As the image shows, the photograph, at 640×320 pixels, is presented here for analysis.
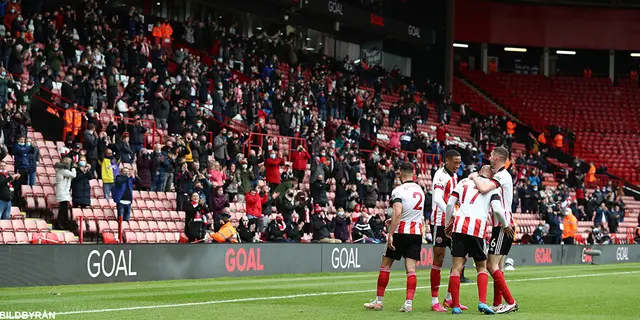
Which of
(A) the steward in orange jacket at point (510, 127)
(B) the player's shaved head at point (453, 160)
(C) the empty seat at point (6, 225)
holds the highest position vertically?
(A) the steward in orange jacket at point (510, 127)

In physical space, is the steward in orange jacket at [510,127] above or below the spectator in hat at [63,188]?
above

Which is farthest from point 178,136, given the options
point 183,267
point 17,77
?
point 183,267

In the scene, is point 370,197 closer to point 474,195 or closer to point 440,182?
point 440,182

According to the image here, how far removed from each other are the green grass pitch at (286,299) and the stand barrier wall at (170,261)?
471 mm

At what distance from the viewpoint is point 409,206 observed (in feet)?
44.0

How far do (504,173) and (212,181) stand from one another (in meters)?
15.1

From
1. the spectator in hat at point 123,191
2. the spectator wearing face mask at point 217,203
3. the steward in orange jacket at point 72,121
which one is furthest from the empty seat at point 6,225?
the spectator wearing face mask at point 217,203

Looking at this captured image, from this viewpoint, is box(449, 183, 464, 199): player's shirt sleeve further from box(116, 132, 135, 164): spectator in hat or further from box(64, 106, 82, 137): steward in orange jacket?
box(64, 106, 82, 137): steward in orange jacket

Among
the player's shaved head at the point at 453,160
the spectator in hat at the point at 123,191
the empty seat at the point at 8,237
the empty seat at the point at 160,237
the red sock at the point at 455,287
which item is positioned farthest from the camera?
the empty seat at the point at 160,237

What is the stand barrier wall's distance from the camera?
17.9m

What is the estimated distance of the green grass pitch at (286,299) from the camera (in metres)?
12.9

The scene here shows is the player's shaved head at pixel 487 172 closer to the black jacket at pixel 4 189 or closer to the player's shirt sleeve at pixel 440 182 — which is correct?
the player's shirt sleeve at pixel 440 182

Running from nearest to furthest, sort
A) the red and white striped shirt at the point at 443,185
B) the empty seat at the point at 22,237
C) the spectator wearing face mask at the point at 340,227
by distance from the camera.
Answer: the red and white striped shirt at the point at 443,185 → the empty seat at the point at 22,237 → the spectator wearing face mask at the point at 340,227

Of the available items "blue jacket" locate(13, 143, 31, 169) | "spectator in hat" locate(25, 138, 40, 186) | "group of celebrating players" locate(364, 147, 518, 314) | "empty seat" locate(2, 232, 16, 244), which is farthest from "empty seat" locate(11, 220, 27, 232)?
"group of celebrating players" locate(364, 147, 518, 314)
